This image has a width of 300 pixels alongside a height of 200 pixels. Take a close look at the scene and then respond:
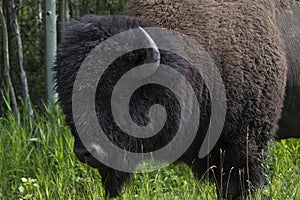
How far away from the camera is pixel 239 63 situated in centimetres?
445

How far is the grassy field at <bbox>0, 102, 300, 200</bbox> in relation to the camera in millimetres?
5012

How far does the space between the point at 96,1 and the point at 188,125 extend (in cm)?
391

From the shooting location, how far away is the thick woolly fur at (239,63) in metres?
4.43

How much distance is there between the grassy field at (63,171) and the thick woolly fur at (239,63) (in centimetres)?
27

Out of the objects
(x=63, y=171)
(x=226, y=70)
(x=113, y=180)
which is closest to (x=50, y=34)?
(x=63, y=171)

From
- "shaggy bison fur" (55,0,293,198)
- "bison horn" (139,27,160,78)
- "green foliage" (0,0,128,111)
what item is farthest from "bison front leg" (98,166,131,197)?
"green foliage" (0,0,128,111)

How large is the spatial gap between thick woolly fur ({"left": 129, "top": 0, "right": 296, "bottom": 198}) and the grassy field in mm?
269

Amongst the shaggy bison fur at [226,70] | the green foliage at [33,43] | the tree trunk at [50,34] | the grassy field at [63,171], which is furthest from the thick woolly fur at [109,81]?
the green foliage at [33,43]

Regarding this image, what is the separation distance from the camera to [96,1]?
794cm

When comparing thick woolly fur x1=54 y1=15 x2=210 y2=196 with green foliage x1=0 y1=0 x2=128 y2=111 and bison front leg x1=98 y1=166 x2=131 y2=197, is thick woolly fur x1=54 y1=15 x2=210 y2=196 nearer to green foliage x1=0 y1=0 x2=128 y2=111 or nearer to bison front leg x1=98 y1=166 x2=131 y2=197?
bison front leg x1=98 y1=166 x2=131 y2=197

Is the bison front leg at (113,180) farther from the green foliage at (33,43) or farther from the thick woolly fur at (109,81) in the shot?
the green foliage at (33,43)

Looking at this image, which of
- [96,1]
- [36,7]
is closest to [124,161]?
[96,1]

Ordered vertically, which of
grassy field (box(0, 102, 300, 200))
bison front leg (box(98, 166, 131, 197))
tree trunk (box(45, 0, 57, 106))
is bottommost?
grassy field (box(0, 102, 300, 200))

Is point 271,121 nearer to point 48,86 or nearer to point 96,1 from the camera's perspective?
point 48,86
